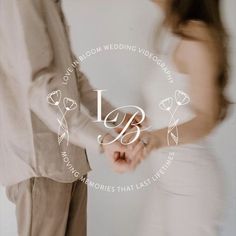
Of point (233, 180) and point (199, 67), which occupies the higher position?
point (199, 67)

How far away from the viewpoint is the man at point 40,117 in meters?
0.53

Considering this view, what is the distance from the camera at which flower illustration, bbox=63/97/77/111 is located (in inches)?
21.7

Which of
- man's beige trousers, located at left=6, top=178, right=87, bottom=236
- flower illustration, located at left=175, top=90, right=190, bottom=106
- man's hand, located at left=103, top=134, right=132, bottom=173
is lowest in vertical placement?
man's beige trousers, located at left=6, top=178, right=87, bottom=236

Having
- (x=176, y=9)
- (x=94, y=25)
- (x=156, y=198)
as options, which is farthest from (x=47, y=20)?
(x=156, y=198)

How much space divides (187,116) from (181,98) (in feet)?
0.08

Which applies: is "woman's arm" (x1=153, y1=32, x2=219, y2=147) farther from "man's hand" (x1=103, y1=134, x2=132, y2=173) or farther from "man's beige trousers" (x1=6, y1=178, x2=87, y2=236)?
"man's beige trousers" (x1=6, y1=178, x2=87, y2=236)

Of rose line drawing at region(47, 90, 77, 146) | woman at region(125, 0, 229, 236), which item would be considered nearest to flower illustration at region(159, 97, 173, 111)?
woman at region(125, 0, 229, 236)

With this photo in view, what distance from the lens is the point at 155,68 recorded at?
0.55 meters

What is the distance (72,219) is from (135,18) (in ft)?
1.03

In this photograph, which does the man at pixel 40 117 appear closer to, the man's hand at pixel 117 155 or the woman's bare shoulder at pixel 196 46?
the man's hand at pixel 117 155

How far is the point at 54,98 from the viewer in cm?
55

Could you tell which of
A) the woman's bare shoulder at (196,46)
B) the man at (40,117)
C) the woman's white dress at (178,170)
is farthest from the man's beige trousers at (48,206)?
the woman's bare shoulder at (196,46)

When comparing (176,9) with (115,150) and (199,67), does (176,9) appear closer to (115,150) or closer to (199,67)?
(199,67)

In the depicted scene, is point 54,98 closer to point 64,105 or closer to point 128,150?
point 64,105
